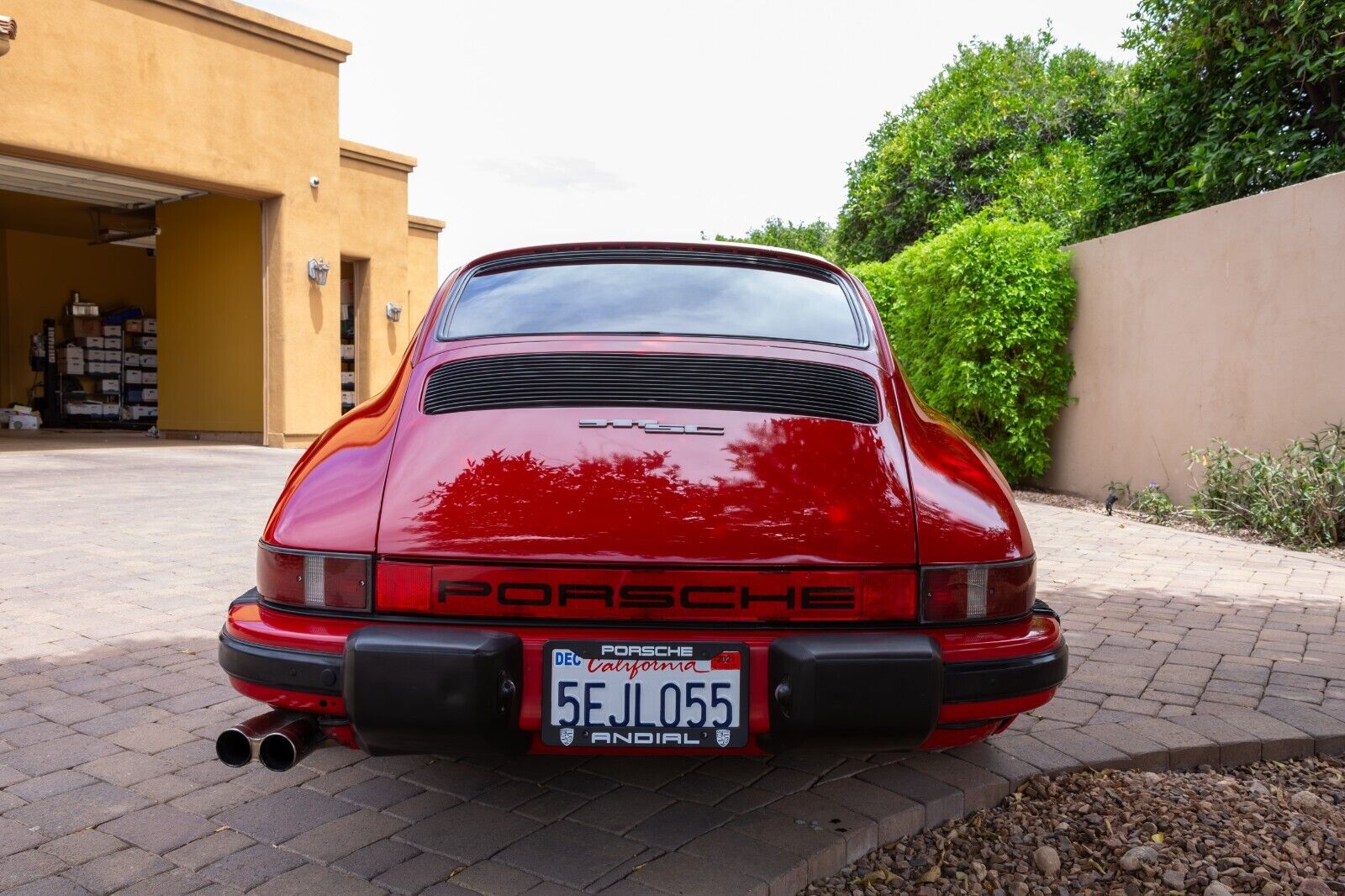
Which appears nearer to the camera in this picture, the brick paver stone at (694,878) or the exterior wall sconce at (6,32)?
the brick paver stone at (694,878)

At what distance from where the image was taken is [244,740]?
2.00 m

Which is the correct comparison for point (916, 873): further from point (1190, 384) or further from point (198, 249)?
point (198, 249)

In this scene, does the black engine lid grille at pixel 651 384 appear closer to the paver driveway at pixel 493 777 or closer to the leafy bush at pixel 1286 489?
the paver driveway at pixel 493 777

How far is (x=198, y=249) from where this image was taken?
1584 centimetres

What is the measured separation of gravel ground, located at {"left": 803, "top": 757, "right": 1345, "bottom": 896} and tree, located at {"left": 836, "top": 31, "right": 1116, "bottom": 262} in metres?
18.5

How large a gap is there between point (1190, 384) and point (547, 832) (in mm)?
7847

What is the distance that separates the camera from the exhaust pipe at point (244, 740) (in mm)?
1985

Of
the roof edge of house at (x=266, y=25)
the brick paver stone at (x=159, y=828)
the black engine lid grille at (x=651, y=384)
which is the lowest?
the brick paver stone at (x=159, y=828)

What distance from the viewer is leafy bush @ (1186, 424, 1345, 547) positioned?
680cm

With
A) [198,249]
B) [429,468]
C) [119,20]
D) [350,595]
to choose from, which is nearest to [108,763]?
[350,595]

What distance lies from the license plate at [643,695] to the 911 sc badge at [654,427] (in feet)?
1.68

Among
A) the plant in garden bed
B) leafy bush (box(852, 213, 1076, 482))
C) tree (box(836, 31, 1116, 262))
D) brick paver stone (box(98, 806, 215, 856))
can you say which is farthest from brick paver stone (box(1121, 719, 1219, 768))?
tree (box(836, 31, 1116, 262))

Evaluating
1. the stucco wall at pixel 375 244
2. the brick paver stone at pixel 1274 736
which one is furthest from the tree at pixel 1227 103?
the stucco wall at pixel 375 244

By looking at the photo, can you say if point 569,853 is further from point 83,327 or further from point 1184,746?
point 83,327
